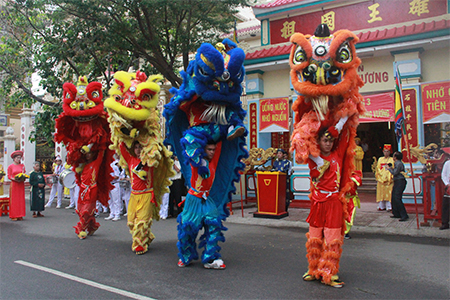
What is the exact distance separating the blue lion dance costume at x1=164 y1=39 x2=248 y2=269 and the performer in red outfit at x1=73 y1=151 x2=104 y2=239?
2.55 m

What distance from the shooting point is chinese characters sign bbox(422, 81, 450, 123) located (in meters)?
7.93

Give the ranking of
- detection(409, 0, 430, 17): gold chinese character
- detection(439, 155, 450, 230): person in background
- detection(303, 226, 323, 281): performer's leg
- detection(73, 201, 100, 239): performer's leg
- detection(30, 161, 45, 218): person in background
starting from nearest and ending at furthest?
detection(303, 226, 323, 281): performer's leg, detection(73, 201, 100, 239): performer's leg, detection(439, 155, 450, 230): person in background, detection(409, 0, 430, 17): gold chinese character, detection(30, 161, 45, 218): person in background

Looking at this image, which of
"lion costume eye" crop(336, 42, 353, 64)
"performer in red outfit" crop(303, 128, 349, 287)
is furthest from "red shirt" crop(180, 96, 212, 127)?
"lion costume eye" crop(336, 42, 353, 64)

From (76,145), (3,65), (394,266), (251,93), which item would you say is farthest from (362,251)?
(3,65)

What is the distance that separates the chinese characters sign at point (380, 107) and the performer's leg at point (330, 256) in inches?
226

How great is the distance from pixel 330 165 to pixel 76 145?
455 centimetres

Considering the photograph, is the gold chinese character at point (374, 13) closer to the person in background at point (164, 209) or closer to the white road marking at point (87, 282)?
the person in background at point (164, 209)

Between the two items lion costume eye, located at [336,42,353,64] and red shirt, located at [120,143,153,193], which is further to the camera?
red shirt, located at [120,143,153,193]

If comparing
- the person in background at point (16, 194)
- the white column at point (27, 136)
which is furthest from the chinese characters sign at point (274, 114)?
the white column at point (27, 136)

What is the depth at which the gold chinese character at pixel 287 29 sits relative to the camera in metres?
10.5

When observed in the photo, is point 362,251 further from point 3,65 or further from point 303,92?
point 3,65

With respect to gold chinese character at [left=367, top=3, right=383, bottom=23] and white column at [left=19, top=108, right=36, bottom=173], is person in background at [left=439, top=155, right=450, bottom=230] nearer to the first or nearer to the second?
gold chinese character at [left=367, top=3, right=383, bottom=23]

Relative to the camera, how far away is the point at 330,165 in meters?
3.58

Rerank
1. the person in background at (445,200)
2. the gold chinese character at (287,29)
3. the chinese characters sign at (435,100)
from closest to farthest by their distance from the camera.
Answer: the person in background at (445,200)
the chinese characters sign at (435,100)
the gold chinese character at (287,29)
